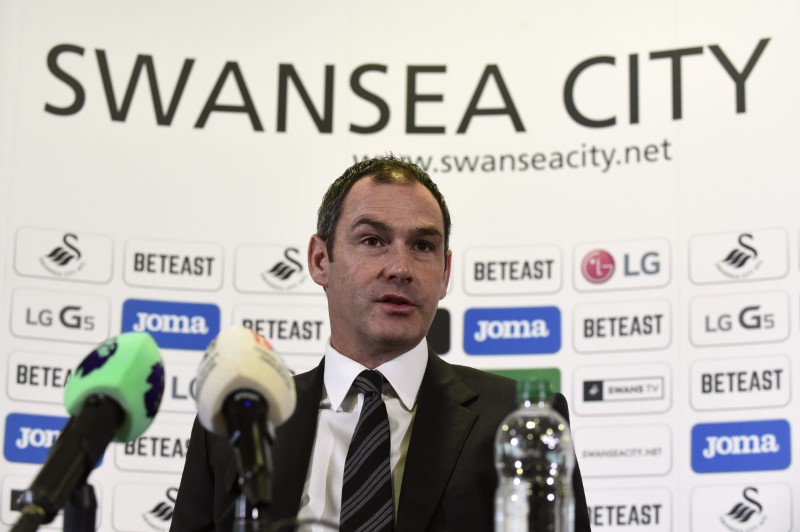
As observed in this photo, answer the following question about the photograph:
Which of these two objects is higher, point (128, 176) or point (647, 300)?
point (128, 176)

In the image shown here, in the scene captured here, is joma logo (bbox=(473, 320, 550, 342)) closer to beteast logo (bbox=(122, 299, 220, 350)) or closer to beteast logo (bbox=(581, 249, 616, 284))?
beteast logo (bbox=(581, 249, 616, 284))

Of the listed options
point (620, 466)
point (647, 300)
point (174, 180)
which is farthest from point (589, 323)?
point (174, 180)

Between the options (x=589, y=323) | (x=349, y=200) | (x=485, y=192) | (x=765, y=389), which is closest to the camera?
(x=349, y=200)

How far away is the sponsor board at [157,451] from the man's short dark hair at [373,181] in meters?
1.73

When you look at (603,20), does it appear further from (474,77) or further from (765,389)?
(765,389)

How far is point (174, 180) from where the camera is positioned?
14.5ft

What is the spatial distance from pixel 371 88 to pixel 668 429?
176cm

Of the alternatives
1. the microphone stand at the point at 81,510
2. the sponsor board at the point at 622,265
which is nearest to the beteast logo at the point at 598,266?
the sponsor board at the point at 622,265

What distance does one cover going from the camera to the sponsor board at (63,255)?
4.20m

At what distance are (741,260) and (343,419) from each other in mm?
2107

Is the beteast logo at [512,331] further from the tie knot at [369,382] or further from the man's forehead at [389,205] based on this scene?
the tie knot at [369,382]

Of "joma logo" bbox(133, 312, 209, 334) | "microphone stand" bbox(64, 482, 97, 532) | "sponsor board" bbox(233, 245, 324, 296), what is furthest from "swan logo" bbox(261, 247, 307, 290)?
"microphone stand" bbox(64, 482, 97, 532)

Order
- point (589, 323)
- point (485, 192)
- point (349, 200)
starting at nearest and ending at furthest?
1. point (349, 200)
2. point (589, 323)
3. point (485, 192)

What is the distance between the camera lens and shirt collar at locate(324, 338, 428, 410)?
2.43 meters
